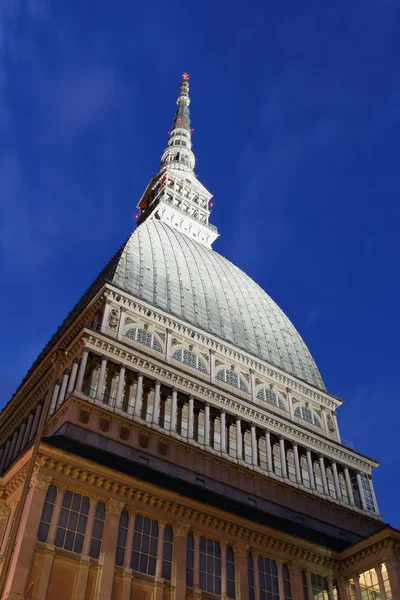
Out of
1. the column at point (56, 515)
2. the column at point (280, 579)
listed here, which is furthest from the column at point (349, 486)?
the column at point (56, 515)

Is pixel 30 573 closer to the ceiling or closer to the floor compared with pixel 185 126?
closer to the floor

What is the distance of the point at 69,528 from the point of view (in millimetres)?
34188

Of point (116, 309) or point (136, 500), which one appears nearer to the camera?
point (136, 500)

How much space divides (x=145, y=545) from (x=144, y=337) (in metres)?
21.5

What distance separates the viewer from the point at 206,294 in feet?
220

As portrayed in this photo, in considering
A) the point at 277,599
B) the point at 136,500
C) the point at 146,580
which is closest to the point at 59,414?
the point at 136,500

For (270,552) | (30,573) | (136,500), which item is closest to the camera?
(30,573)

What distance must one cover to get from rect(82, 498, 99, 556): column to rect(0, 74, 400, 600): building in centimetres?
7

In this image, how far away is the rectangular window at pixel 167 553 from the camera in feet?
117

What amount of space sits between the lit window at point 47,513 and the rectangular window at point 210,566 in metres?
9.14

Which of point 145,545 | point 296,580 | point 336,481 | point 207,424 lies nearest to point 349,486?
point 336,481

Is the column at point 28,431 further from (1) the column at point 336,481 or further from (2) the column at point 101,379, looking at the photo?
(1) the column at point 336,481

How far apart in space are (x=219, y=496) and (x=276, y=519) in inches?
172

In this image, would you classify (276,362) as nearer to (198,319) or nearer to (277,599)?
(198,319)
